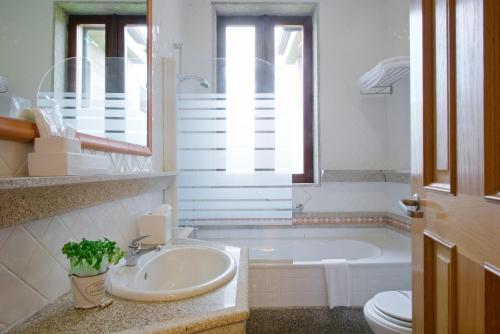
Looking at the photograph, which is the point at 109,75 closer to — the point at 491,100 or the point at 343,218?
the point at 491,100

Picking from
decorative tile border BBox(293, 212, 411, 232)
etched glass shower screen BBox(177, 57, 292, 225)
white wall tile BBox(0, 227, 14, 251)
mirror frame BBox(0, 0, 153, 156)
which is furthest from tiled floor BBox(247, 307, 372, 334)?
white wall tile BBox(0, 227, 14, 251)

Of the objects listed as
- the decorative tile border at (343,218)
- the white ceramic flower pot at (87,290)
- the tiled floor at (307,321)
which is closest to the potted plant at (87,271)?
the white ceramic flower pot at (87,290)

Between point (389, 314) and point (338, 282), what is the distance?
1.72 feet

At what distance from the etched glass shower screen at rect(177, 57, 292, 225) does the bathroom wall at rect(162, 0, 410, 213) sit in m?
0.72

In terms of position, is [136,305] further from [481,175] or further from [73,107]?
[481,175]

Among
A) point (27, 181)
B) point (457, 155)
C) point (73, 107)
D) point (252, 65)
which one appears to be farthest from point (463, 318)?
point (252, 65)

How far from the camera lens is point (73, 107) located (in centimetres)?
81

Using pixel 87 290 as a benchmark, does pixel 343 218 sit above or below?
below

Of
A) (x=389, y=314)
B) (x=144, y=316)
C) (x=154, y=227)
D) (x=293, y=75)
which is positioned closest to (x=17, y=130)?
(x=144, y=316)

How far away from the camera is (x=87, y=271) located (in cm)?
64

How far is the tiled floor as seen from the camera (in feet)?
5.69

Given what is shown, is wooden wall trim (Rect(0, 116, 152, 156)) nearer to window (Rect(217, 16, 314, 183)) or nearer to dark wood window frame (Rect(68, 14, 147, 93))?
dark wood window frame (Rect(68, 14, 147, 93))

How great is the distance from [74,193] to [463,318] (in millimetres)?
1058

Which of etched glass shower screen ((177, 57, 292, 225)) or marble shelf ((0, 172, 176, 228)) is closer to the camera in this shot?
marble shelf ((0, 172, 176, 228))
